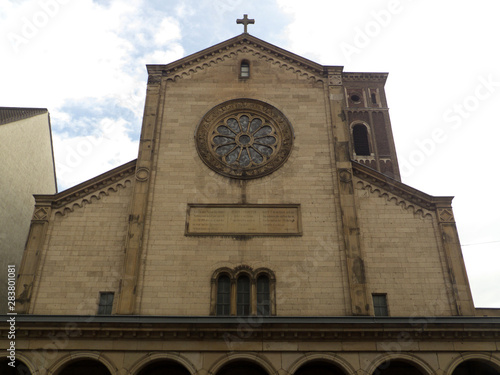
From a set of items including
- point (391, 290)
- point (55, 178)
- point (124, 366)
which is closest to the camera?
point (124, 366)

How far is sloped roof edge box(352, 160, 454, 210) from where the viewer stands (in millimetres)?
19188

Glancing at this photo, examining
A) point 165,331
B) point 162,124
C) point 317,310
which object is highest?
point 162,124

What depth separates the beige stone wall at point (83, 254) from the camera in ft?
56.8

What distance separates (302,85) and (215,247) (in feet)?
32.1

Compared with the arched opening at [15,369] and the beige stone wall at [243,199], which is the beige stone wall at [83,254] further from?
the arched opening at [15,369]

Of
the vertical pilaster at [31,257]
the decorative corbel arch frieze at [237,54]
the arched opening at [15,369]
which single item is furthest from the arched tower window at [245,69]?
the arched opening at [15,369]

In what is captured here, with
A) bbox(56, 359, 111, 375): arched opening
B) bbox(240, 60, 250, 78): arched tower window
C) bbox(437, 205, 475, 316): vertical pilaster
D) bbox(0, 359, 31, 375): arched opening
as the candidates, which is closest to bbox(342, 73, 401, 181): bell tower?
bbox(240, 60, 250, 78): arched tower window

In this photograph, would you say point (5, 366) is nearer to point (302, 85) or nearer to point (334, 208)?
point (334, 208)

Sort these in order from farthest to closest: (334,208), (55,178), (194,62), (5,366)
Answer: (55,178)
(194,62)
(334,208)
(5,366)

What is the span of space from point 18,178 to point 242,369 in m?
18.9

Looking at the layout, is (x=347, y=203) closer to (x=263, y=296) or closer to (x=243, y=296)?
(x=263, y=296)

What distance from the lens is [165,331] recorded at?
14852 millimetres

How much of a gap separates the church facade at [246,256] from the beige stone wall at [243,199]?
6 centimetres

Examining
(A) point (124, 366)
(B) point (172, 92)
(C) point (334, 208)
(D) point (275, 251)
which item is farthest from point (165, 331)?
(B) point (172, 92)
